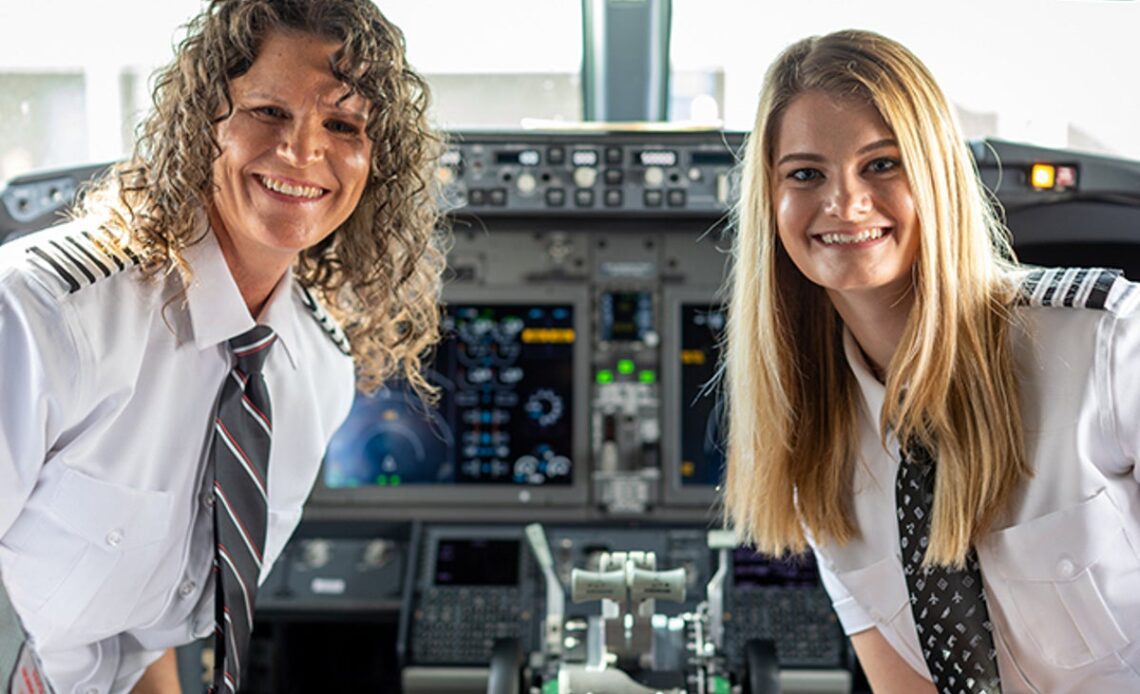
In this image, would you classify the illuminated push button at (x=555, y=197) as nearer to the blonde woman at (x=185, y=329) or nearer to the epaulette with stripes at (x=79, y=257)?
the blonde woman at (x=185, y=329)

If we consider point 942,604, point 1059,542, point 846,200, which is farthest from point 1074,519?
point 846,200

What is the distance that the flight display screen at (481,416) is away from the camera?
118 inches

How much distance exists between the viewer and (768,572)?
291 centimetres

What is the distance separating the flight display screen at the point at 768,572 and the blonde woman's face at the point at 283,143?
1.61 m

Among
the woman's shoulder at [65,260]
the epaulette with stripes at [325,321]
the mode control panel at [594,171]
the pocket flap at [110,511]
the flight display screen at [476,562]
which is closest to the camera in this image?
the woman's shoulder at [65,260]

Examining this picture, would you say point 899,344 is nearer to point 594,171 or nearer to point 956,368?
point 956,368

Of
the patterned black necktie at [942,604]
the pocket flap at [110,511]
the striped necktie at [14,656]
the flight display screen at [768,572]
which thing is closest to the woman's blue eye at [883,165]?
→ the patterned black necktie at [942,604]

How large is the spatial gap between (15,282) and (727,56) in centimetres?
205

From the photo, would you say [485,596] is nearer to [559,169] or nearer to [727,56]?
[559,169]

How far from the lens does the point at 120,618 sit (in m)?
1.66

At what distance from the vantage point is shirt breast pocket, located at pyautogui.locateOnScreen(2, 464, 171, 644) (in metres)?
1.54

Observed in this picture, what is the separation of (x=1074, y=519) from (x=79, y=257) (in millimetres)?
1219

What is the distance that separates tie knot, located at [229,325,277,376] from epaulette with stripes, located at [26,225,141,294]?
173mm

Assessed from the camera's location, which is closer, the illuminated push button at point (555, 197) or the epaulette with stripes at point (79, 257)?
the epaulette with stripes at point (79, 257)
